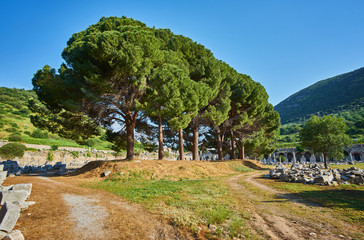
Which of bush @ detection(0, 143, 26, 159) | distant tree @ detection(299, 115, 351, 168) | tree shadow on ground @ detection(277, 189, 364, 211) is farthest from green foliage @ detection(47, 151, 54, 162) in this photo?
distant tree @ detection(299, 115, 351, 168)

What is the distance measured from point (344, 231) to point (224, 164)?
51.2 ft

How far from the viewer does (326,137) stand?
22.7 meters

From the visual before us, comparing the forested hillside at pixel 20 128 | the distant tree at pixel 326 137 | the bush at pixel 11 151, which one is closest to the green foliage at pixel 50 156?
the bush at pixel 11 151

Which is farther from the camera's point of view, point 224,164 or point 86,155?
point 86,155

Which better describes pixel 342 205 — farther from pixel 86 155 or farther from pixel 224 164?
pixel 86 155

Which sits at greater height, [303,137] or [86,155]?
[303,137]

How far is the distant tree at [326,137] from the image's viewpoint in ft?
73.3

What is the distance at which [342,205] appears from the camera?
19.2 ft

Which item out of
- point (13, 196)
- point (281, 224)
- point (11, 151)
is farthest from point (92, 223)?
point (11, 151)

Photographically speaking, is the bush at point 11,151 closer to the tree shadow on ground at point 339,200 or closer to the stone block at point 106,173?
the stone block at point 106,173

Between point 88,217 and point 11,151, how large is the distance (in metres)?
36.0

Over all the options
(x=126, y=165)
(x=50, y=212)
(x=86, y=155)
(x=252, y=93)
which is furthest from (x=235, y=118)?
(x=86, y=155)

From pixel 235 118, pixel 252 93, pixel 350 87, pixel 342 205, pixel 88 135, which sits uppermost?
pixel 350 87

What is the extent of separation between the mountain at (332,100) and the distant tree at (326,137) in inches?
3807
